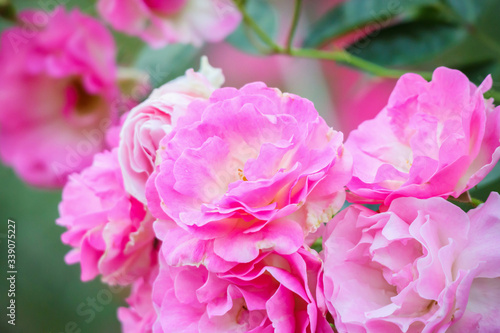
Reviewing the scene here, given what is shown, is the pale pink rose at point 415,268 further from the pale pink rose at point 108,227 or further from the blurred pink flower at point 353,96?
the blurred pink flower at point 353,96

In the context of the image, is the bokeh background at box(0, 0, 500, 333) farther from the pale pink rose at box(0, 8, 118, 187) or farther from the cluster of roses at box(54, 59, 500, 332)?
the cluster of roses at box(54, 59, 500, 332)

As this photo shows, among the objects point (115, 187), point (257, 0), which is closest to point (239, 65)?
point (257, 0)

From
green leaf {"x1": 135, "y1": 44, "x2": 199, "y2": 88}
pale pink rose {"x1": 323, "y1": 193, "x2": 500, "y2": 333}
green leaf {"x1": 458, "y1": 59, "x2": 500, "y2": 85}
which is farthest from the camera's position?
green leaf {"x1": 135, "y1": 44, "x2": 199, "y2": 88}

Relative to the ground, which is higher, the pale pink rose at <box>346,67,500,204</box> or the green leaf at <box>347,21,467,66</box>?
the pale pink rose at <box>346,67,500,204</box>

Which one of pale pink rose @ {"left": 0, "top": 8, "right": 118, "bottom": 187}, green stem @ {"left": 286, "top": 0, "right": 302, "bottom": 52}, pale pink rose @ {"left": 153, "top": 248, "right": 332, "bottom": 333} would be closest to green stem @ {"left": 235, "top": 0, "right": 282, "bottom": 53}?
green stem @ {"left": 286, "top": 0, "right": 302, "bottom": 52}

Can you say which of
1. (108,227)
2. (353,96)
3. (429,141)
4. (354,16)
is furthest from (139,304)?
(353,96)

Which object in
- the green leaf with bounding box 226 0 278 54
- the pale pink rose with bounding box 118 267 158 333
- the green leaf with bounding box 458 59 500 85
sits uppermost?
the green leaf with bounding box 458 59 500 85

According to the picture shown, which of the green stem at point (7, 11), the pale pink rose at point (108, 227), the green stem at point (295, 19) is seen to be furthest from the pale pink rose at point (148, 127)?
the green stem at point (7, 11)

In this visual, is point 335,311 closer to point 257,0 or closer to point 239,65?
point 257,0
